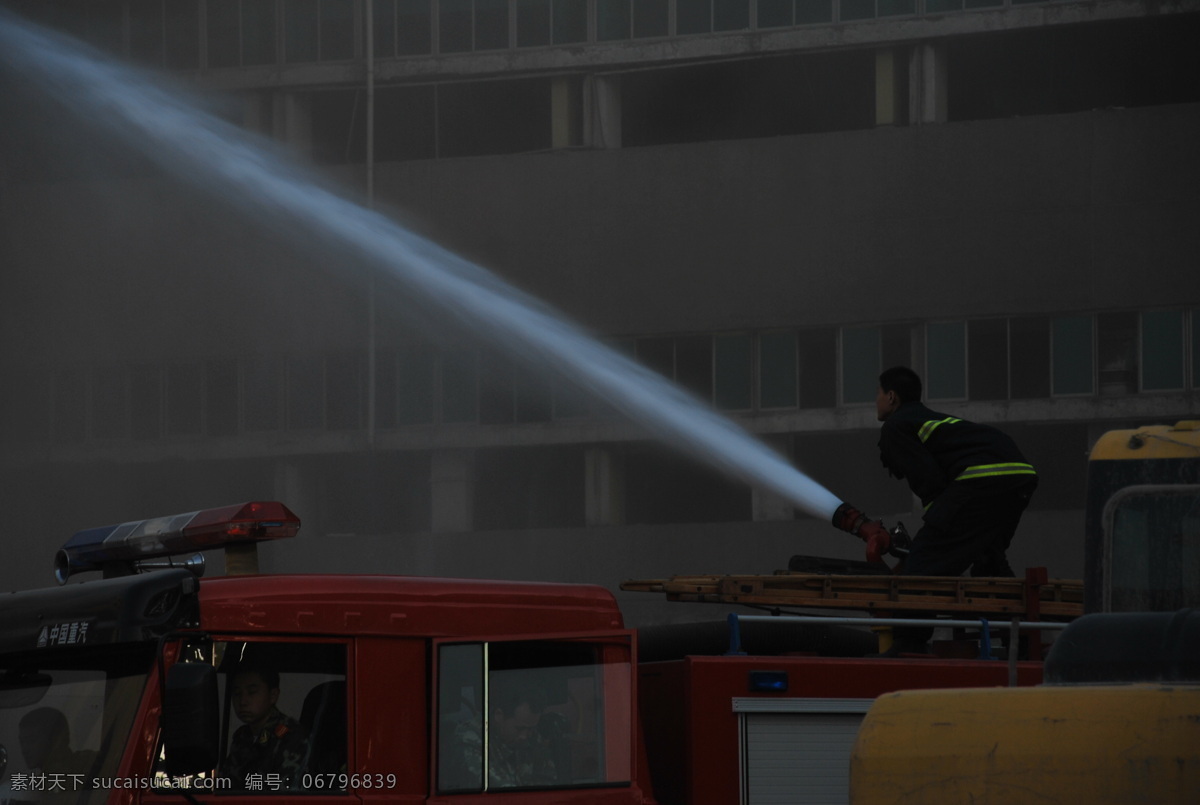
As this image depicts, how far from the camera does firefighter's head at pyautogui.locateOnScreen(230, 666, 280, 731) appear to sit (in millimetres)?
4918

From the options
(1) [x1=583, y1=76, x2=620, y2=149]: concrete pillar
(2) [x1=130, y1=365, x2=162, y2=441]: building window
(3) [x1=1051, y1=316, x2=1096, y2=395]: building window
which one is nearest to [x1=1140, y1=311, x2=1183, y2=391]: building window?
(3) [x1=1051, y1=316, x2=1096, y2=395]: building window

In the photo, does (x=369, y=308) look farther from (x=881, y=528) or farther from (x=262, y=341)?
(x=881, y=528)

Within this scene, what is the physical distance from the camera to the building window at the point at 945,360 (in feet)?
103

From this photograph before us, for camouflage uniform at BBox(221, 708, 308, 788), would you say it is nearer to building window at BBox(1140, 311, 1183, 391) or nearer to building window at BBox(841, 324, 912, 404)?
building window at BBox(841, 324, 912, 404)

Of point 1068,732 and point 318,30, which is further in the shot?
point 318,30

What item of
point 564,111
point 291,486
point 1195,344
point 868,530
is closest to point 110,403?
point 291,486

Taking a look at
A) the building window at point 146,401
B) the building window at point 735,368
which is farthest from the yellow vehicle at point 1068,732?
the building window at point 146,401

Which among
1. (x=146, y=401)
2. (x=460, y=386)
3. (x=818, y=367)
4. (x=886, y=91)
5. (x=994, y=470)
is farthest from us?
(x=146, y=401)

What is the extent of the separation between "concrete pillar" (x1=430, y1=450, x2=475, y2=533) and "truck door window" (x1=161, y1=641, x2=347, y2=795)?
28449mm

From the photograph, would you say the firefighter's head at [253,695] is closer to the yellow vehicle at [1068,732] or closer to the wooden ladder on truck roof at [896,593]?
the yellow vehicle at [1068,732]

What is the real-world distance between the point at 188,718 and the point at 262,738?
0.52 meters

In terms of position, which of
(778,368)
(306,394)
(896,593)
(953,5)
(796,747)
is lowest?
(796,747)

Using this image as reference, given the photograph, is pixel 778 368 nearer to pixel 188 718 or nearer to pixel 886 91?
pixel 886 91

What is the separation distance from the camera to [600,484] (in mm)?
33406
